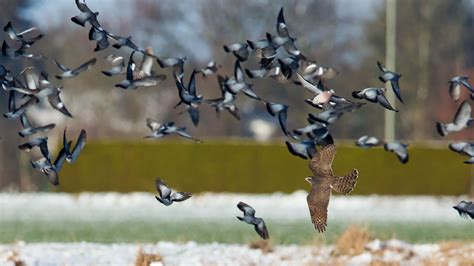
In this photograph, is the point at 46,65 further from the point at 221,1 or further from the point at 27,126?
the point at 27,126

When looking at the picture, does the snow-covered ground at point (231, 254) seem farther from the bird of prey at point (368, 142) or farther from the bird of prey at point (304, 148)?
the bird of prey at point (304, 148)

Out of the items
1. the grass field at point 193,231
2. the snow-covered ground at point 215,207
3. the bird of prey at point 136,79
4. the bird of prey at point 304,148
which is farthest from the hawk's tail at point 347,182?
the snow-covered ground at point 215,207

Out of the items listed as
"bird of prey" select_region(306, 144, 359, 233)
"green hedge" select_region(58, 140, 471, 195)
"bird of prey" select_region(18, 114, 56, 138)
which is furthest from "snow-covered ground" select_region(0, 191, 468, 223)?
"bird of prey" select_region(18, 114, 56, 138)

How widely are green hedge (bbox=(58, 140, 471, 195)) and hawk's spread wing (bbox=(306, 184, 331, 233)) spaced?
15116 mm

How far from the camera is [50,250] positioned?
372 inches

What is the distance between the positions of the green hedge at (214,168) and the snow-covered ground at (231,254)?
12138mm

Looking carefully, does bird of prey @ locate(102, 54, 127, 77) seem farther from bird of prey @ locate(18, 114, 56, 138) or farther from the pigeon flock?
bird of prey @ locate(18, 114, 56, 138)

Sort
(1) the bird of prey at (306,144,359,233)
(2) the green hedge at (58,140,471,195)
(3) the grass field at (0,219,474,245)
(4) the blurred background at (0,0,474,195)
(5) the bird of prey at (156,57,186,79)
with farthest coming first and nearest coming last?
(4) the blurred background at (0,0,474,195), (2) the green hedge at (58,140,471,195), (3) the grass field at (0,219,474,245), (5) the bird of prey at (156,57,186,79), (1) the bird of prey at (306,144,359,233)

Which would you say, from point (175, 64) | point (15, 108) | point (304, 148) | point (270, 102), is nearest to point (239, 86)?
point (270, 102)

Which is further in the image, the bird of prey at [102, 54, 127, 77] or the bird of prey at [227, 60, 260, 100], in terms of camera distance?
the bird of prey at [102, 54, 127, 77]

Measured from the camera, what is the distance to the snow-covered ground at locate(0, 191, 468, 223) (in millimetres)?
16719

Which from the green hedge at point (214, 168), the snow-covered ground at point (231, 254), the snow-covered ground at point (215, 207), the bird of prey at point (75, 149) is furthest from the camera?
the green hedge at point (214, 168)

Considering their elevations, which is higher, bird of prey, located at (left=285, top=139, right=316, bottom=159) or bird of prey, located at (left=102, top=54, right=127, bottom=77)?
bird of prey, located at (left=102, top=54, right=127, bottom=77)

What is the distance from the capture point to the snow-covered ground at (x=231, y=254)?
872cm
